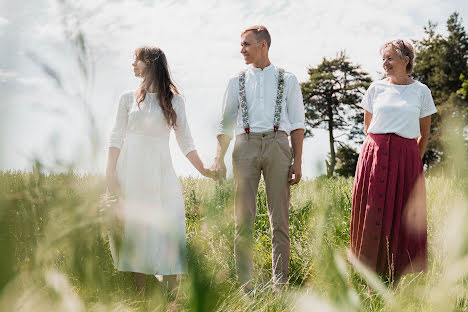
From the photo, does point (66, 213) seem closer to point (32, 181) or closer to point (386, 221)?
point (32, 181)

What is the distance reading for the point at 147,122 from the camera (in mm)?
2869

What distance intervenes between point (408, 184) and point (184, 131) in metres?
1.61

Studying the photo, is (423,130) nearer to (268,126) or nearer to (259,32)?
(268,126)

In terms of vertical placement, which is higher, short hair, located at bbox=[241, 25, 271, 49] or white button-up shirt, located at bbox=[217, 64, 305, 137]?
short hair, located at bbox=[241, 25, 271, 49]

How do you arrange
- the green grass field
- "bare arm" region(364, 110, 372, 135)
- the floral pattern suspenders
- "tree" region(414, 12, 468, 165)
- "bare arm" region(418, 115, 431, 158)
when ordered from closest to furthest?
the green grass field
the floral pattern suspenders
"bare arm" region(418, 115, 431, 158)
"bare arm" region(364, 110, 372, 135)
"tree" region(414, 12, 468, 165)

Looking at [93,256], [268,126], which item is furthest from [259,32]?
[93,256]

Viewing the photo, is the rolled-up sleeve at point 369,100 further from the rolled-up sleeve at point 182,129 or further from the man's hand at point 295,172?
the rolled-up sleeve at point 182,129

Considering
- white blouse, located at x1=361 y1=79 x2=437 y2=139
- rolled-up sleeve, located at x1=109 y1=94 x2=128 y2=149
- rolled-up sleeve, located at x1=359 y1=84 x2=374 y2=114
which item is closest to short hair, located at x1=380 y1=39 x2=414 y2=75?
white blouse, located at x1=361 y1=79 x2=437 y2=139

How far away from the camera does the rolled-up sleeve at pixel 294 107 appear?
3.18 meters

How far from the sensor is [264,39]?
129 inches

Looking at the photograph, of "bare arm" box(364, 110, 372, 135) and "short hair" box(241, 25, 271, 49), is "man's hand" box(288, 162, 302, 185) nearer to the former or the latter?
"bare arm" box(364, 110, 372, 135)

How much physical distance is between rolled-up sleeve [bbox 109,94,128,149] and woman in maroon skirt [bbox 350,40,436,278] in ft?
5.58

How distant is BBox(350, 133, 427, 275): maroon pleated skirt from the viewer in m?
3.20

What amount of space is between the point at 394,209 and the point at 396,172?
0.88 feet
